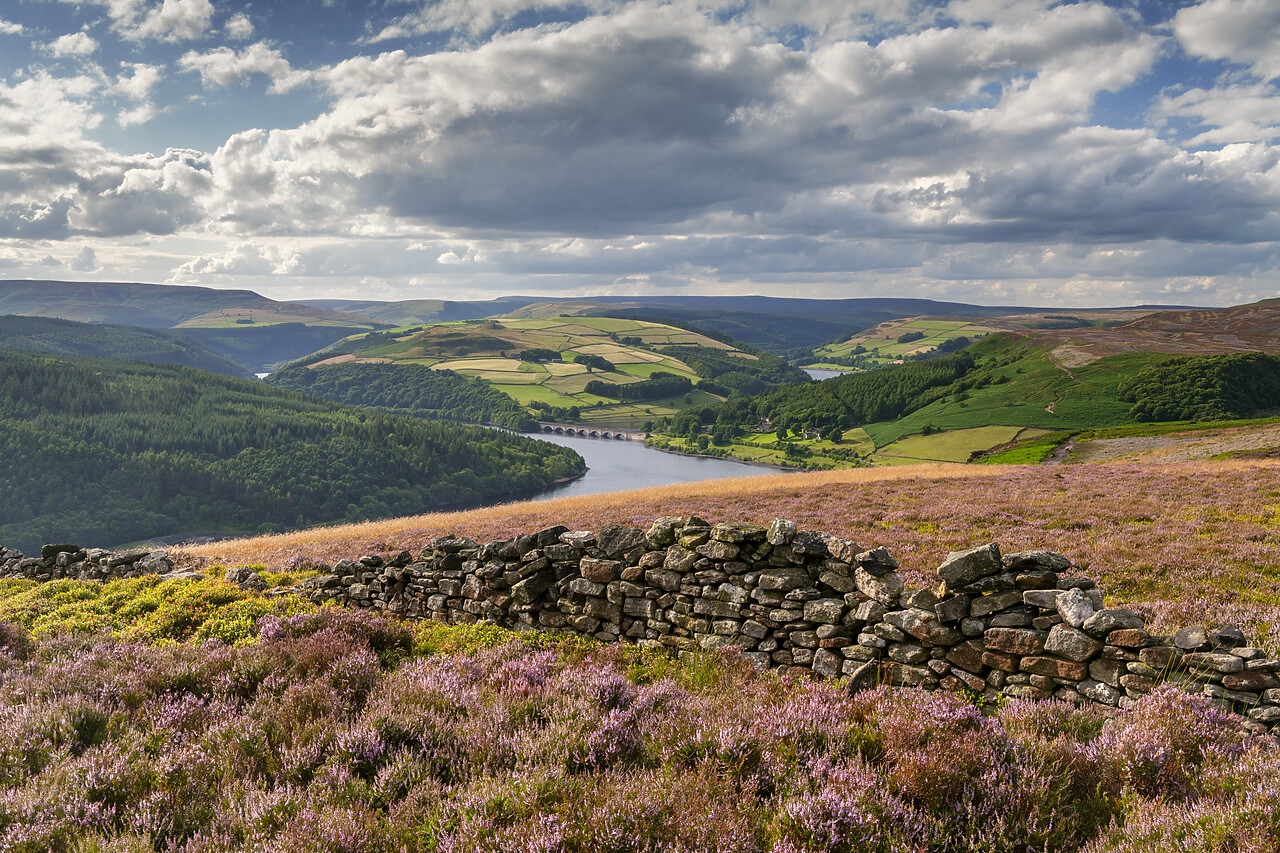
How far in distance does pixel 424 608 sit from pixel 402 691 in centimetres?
554

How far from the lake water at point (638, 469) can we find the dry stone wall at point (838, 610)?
107838mm

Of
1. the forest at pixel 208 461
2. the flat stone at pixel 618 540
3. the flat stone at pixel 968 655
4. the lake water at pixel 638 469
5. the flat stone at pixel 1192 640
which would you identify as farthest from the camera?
the lake water at pixel 638 469

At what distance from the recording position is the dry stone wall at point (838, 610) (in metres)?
5.87

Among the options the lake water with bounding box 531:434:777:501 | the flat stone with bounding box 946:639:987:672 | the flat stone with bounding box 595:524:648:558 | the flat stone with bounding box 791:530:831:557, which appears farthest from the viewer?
the lake water with bounding box 531:434:777:501

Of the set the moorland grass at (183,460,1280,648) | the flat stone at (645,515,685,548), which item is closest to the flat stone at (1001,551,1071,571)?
the moorland grass at (183,460,1280,648)

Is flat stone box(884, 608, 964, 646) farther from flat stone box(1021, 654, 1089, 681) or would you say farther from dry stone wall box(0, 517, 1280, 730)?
flat stone box(1021, 654, 1089, 681)

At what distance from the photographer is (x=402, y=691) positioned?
572cm

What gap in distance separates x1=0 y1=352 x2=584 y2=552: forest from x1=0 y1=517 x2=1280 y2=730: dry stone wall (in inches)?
5344

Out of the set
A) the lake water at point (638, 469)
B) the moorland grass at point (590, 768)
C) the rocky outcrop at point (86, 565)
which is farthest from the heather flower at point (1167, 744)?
the lake water at point (638, 469)

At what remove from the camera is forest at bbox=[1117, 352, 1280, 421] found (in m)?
121

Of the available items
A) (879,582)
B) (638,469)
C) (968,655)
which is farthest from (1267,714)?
(638,469)

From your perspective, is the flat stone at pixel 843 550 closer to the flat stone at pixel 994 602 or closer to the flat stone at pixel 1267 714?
the flat stone at pixel 994 602

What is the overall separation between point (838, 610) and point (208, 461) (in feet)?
571

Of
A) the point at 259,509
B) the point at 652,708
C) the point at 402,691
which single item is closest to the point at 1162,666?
the point at 652,708
